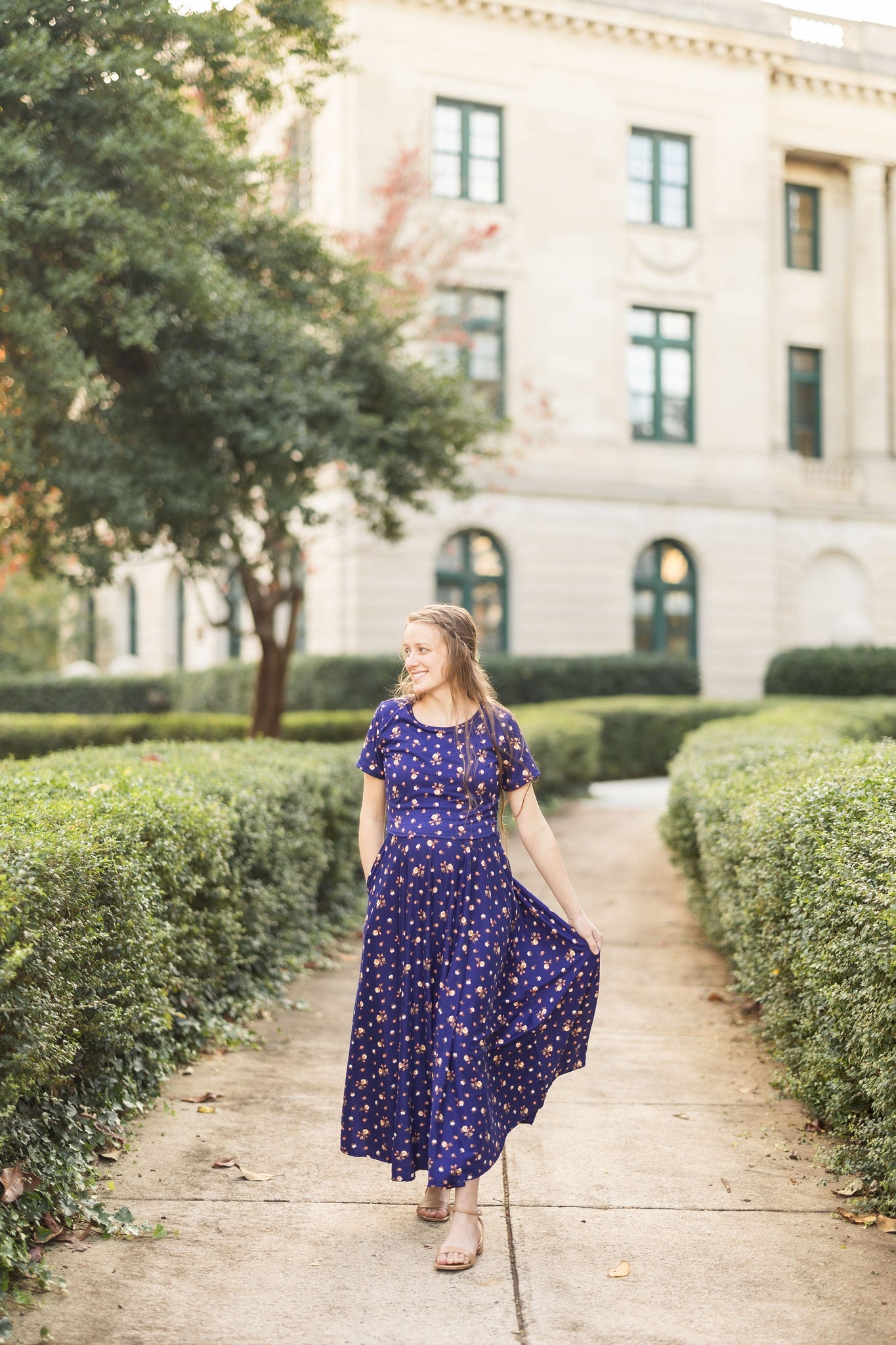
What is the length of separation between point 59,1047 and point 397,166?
724 inches

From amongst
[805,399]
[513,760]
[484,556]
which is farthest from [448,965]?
[805,399]

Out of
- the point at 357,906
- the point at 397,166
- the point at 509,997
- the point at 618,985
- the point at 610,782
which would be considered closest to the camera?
the point at 509,997

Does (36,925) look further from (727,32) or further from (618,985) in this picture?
(727,32)

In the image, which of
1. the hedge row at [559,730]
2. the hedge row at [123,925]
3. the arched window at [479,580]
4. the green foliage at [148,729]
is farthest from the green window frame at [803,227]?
the hedge row at [123,925]

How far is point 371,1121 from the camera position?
13.5ft

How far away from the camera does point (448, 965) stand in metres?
4.02

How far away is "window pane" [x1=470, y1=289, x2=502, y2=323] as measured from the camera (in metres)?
23.6

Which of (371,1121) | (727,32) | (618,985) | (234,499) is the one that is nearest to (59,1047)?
(371,1121)

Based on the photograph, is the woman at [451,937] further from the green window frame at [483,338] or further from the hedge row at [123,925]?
the green window frame at [483,338]

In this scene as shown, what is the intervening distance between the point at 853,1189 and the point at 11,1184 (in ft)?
8.91

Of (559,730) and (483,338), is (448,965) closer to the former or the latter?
(559,730)

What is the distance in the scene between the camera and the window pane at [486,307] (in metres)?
23.6

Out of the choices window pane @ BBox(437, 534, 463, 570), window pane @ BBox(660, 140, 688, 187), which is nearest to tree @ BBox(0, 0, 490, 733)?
window pane @ BBox(437, 534, 463, 570)

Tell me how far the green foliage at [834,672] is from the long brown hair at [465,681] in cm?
1915
